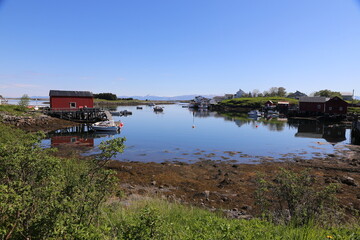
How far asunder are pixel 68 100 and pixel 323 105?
240 feet

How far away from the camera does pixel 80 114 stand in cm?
5306

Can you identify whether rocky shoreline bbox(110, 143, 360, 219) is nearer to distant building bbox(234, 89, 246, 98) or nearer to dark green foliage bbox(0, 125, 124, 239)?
dark green foliage bbox(0, 125, 124, 239)

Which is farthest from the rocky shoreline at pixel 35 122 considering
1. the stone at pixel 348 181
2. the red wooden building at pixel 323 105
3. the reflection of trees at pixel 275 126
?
the red wooden building at pixel 323 105

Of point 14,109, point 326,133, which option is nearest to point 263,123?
point 326,133

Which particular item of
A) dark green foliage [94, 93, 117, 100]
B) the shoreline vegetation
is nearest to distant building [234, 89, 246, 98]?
dark green foliage [94, 93, 117, 100]

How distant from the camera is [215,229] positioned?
5762 mm

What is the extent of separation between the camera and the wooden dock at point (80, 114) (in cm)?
4966

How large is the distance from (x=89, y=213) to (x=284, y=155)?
83.1ft

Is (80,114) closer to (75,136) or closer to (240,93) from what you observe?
(75,136)

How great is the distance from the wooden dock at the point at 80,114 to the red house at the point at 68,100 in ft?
3.46

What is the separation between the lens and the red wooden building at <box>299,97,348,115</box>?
6869cm

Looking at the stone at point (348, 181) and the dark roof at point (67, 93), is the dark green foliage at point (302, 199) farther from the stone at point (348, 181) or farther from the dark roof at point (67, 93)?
the dark roof at point (67, 93)

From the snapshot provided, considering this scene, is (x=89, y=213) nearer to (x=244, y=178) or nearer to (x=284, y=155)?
(x=244, y=178)

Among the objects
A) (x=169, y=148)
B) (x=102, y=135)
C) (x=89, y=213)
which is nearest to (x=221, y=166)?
(x=169, y=148)
